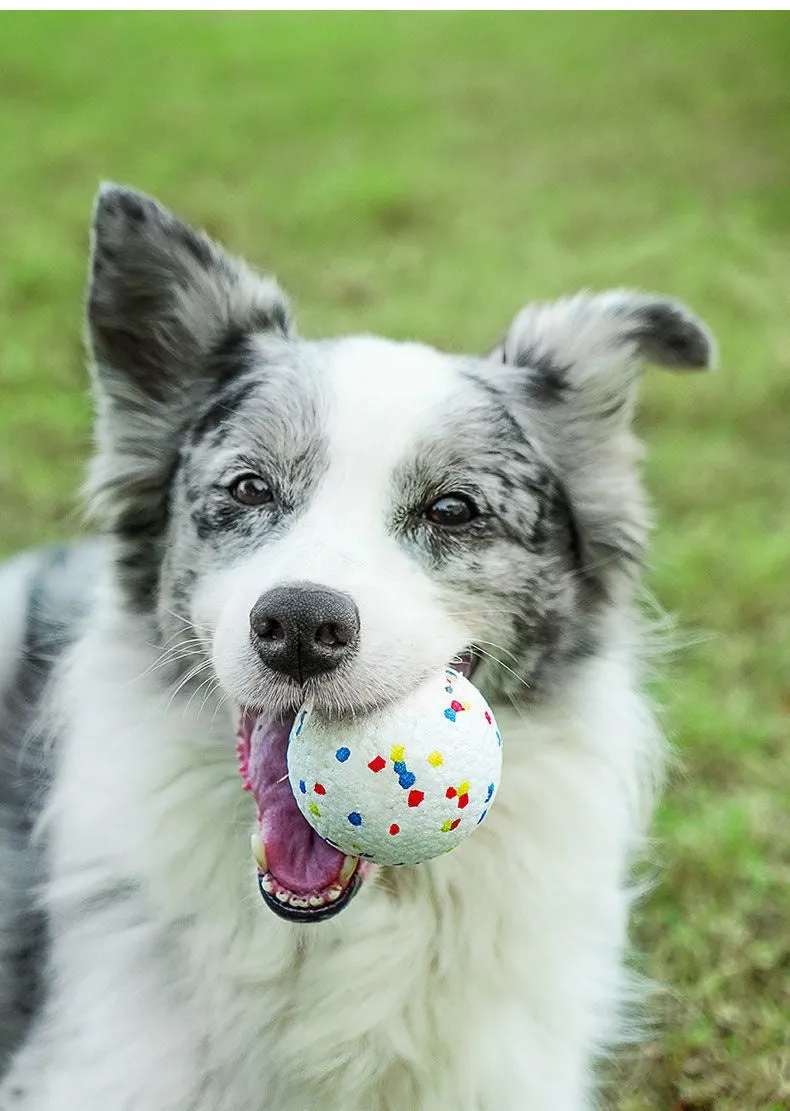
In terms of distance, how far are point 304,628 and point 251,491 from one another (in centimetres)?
60

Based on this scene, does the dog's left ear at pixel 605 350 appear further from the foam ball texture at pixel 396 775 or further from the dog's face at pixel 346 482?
the foam ball texture at pixel 396 775

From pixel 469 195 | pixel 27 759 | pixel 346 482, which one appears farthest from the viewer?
pixel 469 195

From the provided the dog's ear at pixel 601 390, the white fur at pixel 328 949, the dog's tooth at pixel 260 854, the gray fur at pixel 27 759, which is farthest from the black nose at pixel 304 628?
the gray fur at pixel 27 759

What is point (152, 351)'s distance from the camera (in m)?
3.25

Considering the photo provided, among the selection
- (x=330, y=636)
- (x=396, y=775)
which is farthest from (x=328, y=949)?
(x=330, y=636)

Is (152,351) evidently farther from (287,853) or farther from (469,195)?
(469,195)

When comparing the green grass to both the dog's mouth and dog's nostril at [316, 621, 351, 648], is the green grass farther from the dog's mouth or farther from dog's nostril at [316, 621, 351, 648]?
dog's nostril at [316, 621, 351, 648]

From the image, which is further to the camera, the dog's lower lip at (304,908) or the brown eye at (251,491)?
the brown eye at (251,491)

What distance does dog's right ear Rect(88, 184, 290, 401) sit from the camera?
3.15 metres

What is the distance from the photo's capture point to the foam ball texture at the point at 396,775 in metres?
2.35

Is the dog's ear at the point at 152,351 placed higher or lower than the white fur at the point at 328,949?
higher

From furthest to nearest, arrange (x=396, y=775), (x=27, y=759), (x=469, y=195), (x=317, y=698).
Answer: (x=469, y=195)
(x=27, y=759)
(x=317, y=698)
(x=396, y=775)

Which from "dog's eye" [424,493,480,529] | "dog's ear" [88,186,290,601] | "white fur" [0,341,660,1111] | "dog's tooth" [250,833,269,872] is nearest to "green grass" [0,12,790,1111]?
"white fur" [0,341,660,1111]

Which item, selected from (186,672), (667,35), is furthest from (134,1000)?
(667,35)
